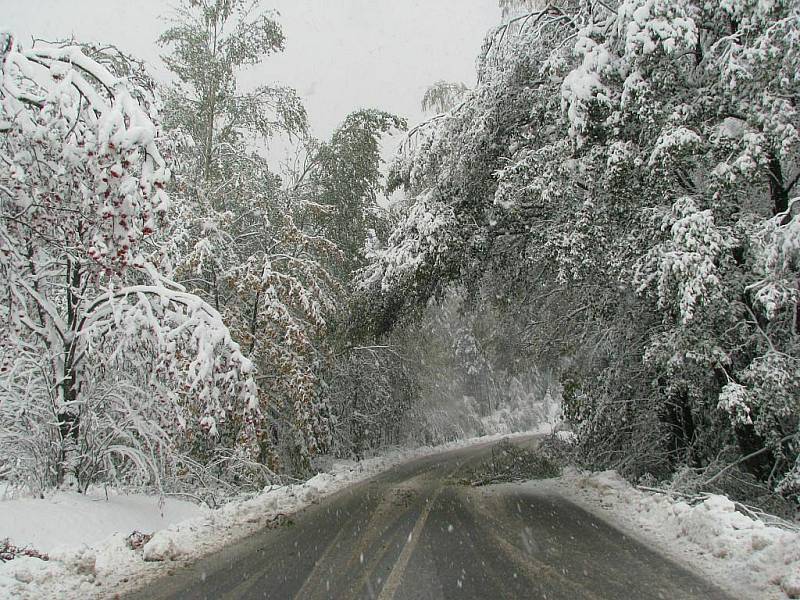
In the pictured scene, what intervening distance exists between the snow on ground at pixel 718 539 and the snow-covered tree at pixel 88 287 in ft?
16.9

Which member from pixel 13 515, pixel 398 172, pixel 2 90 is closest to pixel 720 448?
pixel 398 172

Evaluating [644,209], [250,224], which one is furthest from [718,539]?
[250,224]

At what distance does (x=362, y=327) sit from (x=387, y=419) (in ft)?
38.0

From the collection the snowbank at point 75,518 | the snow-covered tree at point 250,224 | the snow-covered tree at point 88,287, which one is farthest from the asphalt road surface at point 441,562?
the snow-covered tree at point 250,224

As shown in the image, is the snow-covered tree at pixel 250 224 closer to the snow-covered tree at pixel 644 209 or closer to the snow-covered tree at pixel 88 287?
the snow-covered tree at pixel 644 209

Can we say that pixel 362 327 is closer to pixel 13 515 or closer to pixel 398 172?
pixel 398 172

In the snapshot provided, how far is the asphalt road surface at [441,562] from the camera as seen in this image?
487 centimetres

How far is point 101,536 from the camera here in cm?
659

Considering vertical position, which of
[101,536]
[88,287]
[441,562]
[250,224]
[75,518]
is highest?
[250,224]

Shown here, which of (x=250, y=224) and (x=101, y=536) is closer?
(x=101, y=536)

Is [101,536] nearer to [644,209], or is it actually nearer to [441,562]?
[441,562]

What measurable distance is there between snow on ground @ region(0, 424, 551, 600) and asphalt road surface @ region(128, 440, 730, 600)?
44 centimetres

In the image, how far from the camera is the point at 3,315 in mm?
5590

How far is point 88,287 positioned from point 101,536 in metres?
4.00
